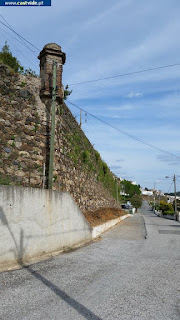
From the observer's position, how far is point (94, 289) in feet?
17.6

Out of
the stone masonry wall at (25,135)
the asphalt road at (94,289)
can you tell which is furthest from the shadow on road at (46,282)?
the stone masonry wall at (25,135)

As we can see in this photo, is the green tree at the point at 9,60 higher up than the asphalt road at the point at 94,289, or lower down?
higher up

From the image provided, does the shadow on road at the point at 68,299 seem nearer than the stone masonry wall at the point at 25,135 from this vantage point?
Yes

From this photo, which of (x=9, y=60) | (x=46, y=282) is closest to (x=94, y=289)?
(x=46, y=282)

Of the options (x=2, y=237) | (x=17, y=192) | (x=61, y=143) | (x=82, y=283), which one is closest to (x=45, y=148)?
(x=61, y=143)

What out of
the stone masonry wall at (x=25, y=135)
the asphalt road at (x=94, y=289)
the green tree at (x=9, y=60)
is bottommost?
the asphalt road at (x=94, y=289)

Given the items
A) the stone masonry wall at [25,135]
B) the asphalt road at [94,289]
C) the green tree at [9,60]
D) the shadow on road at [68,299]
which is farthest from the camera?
the green tree at [9,60]

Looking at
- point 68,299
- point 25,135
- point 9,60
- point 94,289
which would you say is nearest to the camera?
point 68,299

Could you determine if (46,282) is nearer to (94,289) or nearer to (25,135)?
(94,289)

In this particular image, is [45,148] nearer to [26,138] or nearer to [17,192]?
[26,138]

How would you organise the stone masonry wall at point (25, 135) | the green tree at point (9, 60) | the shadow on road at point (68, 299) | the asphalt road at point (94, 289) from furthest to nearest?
the green tree at point (9, 60) → the stone masonry wall at point (25, 135) → the asphalt road at point (94, 289) → the shadow on road at point (68, 299)

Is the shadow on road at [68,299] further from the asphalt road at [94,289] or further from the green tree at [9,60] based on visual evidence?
the green tree at [9,60]

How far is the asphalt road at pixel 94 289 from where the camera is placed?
421 cm

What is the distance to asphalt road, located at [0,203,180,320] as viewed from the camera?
4.21 m
